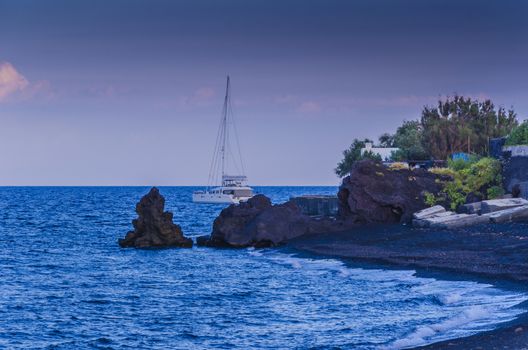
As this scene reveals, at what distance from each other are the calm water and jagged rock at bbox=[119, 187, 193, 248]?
689 cm

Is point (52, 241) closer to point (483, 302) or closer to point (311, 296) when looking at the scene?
point (311, 296)

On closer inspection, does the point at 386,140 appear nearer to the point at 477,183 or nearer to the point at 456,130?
the point at 456,130

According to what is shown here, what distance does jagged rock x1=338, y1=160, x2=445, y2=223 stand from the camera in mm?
54781

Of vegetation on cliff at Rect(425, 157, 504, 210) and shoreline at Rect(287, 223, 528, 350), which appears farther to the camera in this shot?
vegetation on cliff at Rect(425, 157, 504, 210)

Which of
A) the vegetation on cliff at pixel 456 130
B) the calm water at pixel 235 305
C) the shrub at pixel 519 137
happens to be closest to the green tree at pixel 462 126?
the vegetation on cliff at pixel 456 130

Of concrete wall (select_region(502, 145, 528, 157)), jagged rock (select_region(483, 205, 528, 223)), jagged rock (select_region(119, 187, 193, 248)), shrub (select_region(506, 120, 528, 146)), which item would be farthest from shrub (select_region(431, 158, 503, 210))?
jagged rock (select_region(119, 187, 193, 248))

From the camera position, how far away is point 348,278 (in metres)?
36.5

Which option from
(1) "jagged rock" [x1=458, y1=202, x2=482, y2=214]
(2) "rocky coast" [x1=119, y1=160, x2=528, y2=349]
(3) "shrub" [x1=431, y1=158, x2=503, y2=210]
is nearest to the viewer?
(2) "rocky coast" [x1=119, y1=160, x2=528, y2=349]

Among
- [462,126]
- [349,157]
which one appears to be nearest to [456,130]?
[462,126]

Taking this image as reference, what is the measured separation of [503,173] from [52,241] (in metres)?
35.6

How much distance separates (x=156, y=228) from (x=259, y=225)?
7.71 metres

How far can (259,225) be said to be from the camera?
54375mm

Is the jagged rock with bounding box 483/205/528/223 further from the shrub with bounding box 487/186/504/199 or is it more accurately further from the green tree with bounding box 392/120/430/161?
the green tree with bounding box 392/120/430/161

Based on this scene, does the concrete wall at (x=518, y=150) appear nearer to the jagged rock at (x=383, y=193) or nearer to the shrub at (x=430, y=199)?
the jagged rock at (x=383, y=193)
